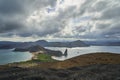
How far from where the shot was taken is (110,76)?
2894 centimetres

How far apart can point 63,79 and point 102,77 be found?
5497mm

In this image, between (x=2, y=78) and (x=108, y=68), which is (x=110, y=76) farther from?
(x=2, y=78)

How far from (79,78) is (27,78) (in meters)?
7.04

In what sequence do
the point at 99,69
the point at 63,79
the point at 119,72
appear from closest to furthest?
the point at 63,79 → the point at 119,72 → the point at 99,69

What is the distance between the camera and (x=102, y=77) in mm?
28500

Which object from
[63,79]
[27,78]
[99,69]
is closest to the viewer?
[27,78]

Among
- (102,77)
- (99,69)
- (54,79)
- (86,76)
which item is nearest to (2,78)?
(54,79)

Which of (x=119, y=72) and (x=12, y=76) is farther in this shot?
(x=119, y=72)

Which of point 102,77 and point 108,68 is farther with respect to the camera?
point 108,68

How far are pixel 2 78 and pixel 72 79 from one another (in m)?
9.75

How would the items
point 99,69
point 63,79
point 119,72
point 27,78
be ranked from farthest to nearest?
point 99,69, point 119,72, point 63,79, point 27,78

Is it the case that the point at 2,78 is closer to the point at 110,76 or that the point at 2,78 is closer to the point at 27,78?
the point at 27,78

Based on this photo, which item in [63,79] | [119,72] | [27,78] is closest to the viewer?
[27,78]

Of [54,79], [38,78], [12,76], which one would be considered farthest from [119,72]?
[12,76]
